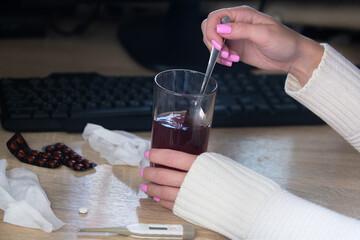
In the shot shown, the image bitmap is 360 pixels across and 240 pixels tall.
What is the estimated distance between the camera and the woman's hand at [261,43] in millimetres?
672

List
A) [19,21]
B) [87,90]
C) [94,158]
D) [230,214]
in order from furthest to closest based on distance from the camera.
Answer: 1. [19,21]
2. [87,90]
3. [94,158]
4. [230,214]

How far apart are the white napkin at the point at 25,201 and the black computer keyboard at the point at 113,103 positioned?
5.1 inches

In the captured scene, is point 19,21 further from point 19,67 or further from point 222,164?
point 222,164

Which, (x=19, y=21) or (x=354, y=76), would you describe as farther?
(x=19, y=21)

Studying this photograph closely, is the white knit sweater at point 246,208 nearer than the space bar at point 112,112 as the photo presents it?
Yes

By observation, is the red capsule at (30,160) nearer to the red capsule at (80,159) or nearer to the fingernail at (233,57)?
the red capsule at (80,159)

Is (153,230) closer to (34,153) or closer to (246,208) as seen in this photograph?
(246,208)

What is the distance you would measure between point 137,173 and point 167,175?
0.26ft

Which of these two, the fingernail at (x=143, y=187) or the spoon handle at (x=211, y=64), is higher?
the spoon handle at (x=211, y=64)

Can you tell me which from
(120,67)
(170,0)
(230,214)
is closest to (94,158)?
(230,214)

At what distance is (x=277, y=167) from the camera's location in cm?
76

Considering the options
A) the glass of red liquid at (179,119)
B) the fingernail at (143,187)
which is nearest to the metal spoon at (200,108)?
the glass of red liquid at (179,119)

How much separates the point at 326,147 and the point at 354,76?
14 centimetres

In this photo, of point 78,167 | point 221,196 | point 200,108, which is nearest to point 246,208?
point 221,196
